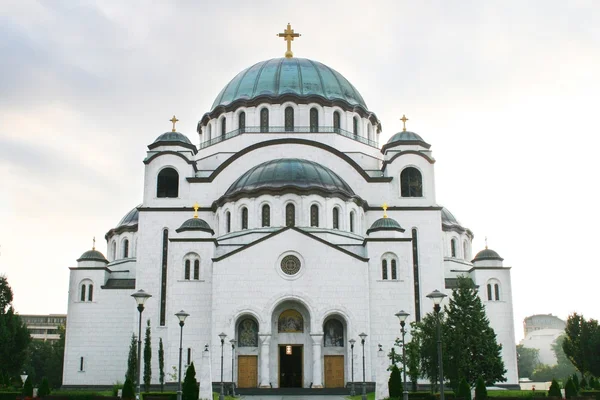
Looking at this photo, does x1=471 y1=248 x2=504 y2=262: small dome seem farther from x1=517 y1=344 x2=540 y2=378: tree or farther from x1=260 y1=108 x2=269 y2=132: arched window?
x1=517 y1=344 x2=540 y2=378: tree

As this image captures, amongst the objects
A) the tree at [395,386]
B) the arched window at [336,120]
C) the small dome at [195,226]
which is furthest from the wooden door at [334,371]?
the arched window at [336,120]

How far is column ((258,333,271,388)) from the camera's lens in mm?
35128

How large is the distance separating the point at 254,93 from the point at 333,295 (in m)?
17.5

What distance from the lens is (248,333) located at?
36.9 m

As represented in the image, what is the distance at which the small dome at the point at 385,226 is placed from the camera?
38906mm

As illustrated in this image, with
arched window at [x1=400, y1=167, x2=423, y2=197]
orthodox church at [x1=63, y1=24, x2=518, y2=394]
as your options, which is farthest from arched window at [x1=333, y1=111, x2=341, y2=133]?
arched window at [x1=400, y1=167, x2=423, y2=197]

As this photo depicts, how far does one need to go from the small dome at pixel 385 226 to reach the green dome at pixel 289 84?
11447 mm

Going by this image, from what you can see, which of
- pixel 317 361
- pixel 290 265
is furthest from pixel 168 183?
pixel 317 361

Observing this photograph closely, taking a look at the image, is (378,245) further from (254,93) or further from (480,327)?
(254,93)

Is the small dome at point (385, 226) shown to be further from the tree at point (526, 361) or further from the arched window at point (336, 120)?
the tree at point (526, 361)

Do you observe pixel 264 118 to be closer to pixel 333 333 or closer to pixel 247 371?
pixel 333 333

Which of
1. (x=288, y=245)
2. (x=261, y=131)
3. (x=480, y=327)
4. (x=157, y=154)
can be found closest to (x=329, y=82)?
(x=261, y=131)

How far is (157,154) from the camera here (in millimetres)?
44062

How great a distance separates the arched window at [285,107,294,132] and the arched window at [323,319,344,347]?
48.0 feet
